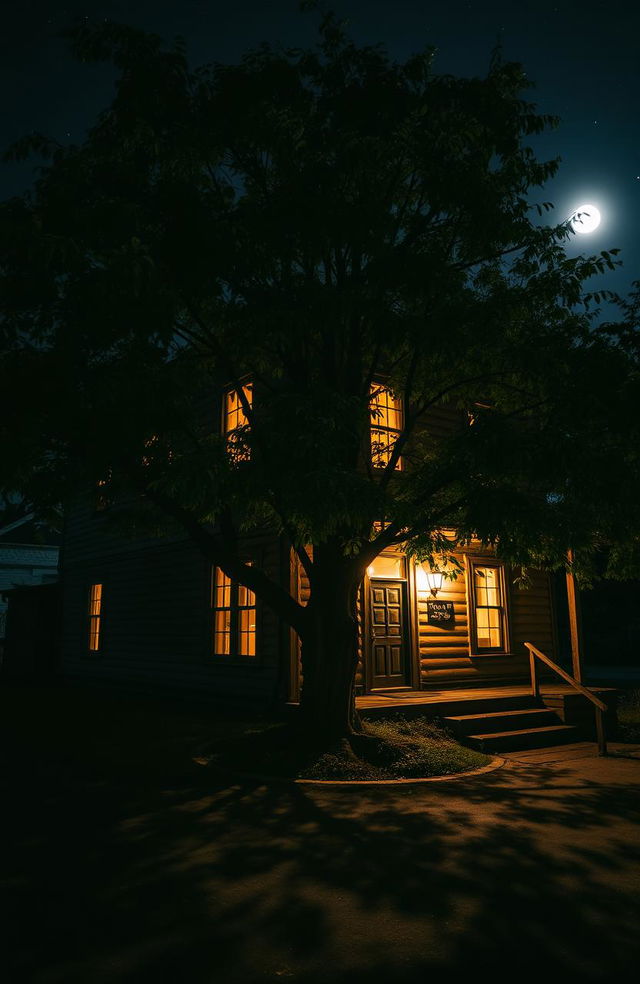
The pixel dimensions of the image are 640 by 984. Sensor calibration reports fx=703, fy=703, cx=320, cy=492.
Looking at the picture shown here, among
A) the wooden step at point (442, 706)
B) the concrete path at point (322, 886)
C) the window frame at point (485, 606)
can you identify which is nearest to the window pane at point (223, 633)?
the wooden step at point (442, 706)

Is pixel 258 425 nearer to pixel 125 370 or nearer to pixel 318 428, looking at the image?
pixel 318 428

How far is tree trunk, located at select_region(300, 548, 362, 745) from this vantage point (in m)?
8.95

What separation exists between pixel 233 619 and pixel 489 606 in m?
5.42

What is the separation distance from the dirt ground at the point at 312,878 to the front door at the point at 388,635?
465 cm

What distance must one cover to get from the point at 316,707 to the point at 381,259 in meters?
5.60

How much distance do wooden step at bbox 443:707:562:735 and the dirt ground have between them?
6.51 ft

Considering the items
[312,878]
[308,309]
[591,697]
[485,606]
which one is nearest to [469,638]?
[485,606]

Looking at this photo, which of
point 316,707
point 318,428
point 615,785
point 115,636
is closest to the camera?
point 318,428

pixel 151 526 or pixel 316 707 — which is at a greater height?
pixel 151 526

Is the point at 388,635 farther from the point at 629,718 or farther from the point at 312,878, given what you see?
the point at 312,878

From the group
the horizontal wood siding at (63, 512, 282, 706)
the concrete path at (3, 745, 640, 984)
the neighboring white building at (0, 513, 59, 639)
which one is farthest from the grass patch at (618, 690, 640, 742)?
the neighboring white building at (0, 513, 59, 639)

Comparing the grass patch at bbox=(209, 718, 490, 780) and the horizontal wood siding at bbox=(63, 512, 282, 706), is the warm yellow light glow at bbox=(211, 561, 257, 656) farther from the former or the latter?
the grass patch at bbox=(209, 718, 490, 780)

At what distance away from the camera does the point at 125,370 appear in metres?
7.76

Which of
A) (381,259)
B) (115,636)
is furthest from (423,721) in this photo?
(115,636)
